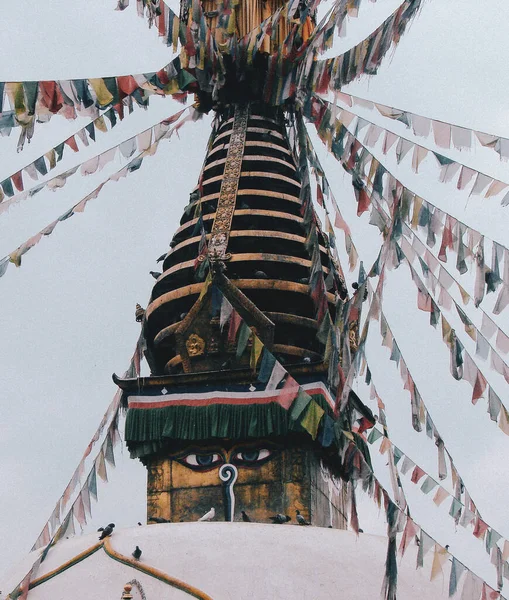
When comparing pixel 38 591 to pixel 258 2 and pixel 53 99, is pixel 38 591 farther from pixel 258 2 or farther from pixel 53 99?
pixel 258 2

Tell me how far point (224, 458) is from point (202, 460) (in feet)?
0.73

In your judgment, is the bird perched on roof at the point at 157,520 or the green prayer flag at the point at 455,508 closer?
the green prayer flag at the point at 455,508

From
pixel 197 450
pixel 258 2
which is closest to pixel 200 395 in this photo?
pixel 197 450

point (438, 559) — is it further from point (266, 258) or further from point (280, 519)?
point (266, 258)

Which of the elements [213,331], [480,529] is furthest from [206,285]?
[480,529]

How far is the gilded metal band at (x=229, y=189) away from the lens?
11.8 m

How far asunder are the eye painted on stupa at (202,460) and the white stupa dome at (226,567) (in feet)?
4.94

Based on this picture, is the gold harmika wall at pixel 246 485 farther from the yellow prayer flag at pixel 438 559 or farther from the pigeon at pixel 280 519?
the yellow prayer flag at pixel 438 559

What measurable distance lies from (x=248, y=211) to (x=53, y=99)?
3767 mm

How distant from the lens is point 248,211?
12.3 meters

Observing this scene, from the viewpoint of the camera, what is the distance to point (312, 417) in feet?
30.4

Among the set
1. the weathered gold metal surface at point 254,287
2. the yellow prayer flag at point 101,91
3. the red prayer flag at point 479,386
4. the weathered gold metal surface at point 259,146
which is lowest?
the red prayer flag at point 479,386

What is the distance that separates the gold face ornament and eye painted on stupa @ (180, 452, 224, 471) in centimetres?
107

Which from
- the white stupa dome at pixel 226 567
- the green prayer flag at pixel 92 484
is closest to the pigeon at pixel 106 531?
the white stupa dome at pixel 226 567
